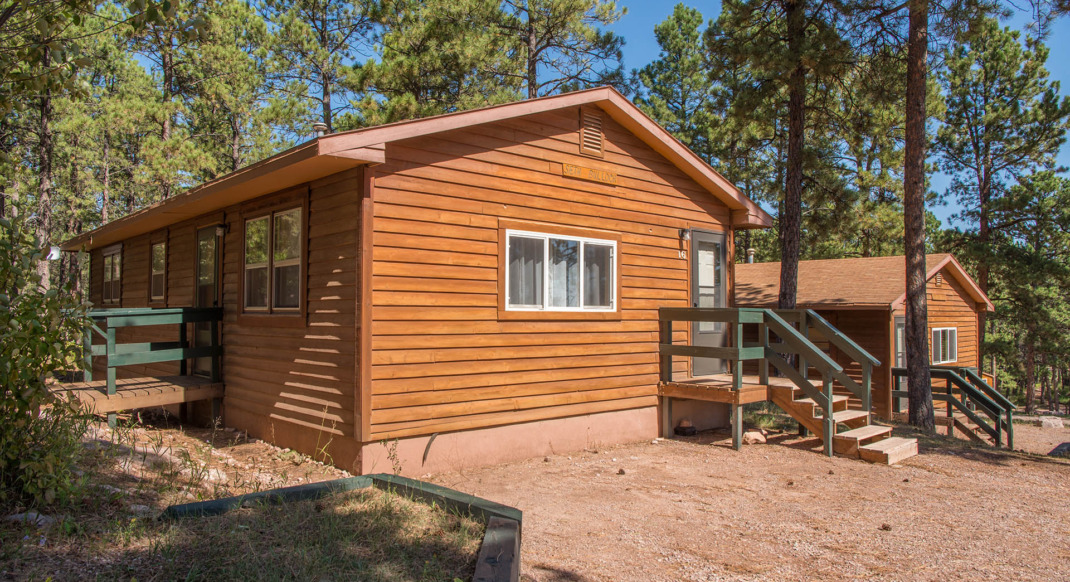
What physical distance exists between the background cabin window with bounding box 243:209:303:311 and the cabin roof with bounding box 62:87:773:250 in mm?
394

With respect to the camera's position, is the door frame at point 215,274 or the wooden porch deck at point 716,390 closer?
the wooden porch deck at point 716,390

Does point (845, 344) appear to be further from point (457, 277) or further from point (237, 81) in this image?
point (237, 81)

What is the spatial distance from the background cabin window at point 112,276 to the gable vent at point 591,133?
975 cm

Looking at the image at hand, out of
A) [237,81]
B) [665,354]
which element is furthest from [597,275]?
[237,81]

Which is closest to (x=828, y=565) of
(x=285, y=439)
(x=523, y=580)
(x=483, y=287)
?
(x=523, y=580)

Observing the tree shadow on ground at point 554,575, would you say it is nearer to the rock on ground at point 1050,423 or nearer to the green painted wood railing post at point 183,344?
the green painted wood railing post at point 183,344

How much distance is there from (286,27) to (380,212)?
17.3m

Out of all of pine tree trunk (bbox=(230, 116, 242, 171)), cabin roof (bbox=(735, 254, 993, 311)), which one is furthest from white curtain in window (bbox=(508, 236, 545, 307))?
pine tree trunk (bbox=(230, 116, 242, 171))

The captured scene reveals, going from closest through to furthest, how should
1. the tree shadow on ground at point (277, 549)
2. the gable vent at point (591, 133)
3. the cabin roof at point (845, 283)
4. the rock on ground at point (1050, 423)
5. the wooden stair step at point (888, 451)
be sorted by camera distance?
the tree shadow on ground at point (277, 549)
the wooden stair step at point (888, 451)
the gable vent at point (591, 133)
the cabin roof at point (845, 283)
the rock on ground at point (1050, 423)

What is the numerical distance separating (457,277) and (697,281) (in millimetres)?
4152

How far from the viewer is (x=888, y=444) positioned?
8266 millimetres

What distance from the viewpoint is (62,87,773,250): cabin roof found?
252 inches

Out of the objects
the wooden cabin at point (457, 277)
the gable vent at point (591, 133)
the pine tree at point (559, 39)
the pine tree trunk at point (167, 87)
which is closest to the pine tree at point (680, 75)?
the pine tree at point (559, 39)

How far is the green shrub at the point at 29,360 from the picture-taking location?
3.58 meters
